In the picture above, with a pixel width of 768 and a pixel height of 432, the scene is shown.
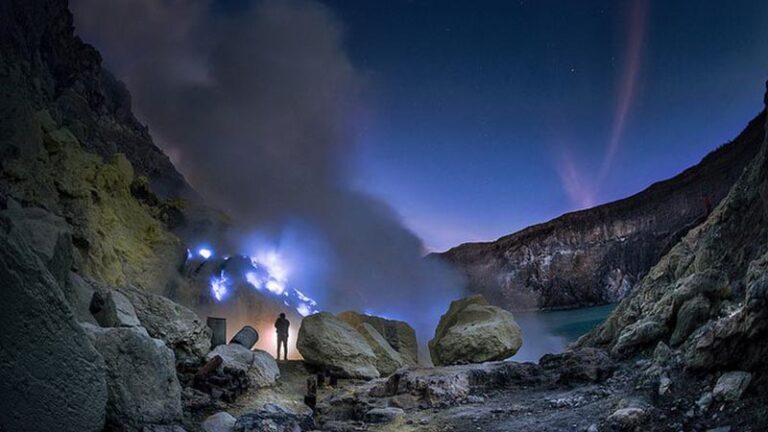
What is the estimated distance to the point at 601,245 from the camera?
70.1 metres

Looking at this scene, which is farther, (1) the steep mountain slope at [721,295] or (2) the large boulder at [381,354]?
(2) the large boulder at [381,354]

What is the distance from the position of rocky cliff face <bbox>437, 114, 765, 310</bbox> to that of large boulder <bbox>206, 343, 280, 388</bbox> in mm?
46706

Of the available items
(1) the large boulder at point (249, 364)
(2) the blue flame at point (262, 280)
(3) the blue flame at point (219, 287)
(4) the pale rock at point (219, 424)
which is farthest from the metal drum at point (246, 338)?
(3) the blue flame at point (219, 287)

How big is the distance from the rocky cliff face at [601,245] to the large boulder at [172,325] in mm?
48896

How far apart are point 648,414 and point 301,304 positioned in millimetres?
45521

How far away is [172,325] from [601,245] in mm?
72849

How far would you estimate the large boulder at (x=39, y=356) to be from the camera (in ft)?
14.3

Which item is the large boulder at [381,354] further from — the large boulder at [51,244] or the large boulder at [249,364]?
the large boulder at [51,244]

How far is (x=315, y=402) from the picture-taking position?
13.4m

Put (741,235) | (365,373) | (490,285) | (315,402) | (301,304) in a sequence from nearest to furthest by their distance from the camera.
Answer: (741,235)
(315,402)
(365,373)
(301,304)
(490,285)

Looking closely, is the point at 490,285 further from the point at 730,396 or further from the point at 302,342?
the point at 730,396

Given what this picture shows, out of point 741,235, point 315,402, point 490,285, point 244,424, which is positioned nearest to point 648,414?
point 741,235

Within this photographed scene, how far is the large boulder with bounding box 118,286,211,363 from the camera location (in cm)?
1295

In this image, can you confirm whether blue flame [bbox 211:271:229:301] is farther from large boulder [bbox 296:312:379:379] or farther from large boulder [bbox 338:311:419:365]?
large boulder [bbox 296:312:379:379]
